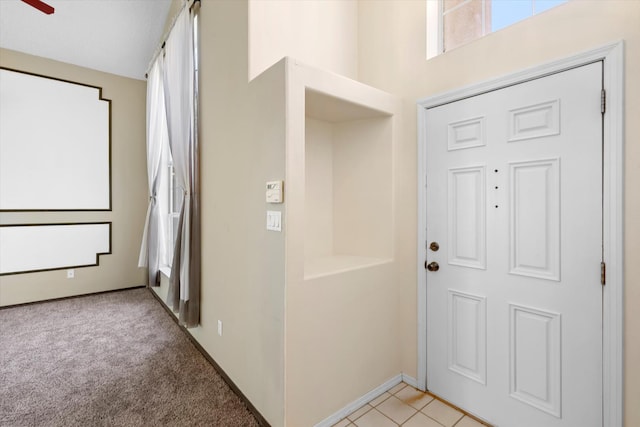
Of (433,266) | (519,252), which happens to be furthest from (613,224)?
(433,266)

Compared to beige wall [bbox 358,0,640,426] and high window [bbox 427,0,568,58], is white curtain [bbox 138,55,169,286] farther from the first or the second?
high window [bbox 427,0,568,58]

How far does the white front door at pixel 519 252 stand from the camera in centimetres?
142

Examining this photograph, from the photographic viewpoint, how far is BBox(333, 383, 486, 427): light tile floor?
1745mm

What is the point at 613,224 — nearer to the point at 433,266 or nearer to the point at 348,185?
the point at 433,266

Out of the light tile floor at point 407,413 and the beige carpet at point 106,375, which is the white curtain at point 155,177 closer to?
the beige carpet at point 106,375

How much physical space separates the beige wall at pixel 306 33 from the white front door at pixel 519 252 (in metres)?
0.87

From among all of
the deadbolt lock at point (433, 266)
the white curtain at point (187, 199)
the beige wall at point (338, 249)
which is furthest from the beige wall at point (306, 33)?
the deadbolt lock at point (433, 266)

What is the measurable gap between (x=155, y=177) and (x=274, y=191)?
3.07 metres

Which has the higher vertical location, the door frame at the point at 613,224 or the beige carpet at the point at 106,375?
the door frame at the point at 613,224

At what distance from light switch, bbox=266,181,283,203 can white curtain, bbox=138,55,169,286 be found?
2.78 meters

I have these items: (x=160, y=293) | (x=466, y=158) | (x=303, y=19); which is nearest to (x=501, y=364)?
(x=466, y=158)

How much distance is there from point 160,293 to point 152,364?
5.16ft

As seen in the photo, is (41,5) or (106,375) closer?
(41,5)

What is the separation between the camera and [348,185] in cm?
230
